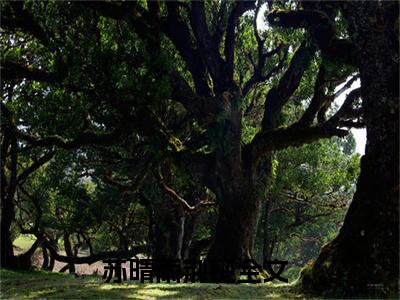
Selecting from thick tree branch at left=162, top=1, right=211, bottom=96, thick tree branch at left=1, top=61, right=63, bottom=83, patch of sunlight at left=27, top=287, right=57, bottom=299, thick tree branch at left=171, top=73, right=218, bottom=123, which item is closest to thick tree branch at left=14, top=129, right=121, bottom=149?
thick tree branch at left=1, top=61, right=63, bottom=83

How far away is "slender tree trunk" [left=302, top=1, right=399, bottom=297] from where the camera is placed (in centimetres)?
912

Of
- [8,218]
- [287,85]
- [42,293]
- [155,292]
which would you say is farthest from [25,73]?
[8,218]

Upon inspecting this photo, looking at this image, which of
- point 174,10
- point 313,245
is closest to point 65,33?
point 174,10

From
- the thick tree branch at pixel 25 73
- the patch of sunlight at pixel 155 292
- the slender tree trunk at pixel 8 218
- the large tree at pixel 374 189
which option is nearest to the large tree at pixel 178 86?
the thick tree branch at pixel 25 73

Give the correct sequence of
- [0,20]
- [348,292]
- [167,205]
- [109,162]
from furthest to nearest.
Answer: [167,205], [109,162], [0,20], [348,292]

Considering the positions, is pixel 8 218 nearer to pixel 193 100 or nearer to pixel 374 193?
pixel 193 100

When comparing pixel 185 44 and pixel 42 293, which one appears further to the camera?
pixel 185 44

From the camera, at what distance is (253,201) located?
1802cm

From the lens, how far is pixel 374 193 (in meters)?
9.70

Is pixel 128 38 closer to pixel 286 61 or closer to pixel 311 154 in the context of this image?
pixel 286 61

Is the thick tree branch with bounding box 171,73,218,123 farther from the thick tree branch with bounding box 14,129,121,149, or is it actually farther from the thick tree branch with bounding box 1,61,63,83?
the thick tree branch with bounding box 1,61,63,83

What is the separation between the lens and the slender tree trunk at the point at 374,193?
9.12 m

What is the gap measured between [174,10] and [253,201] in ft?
27.2

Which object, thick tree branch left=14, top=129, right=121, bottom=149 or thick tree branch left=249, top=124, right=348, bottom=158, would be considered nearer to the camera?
thick tree branch left=249, top=124, right=348, bottom=158
